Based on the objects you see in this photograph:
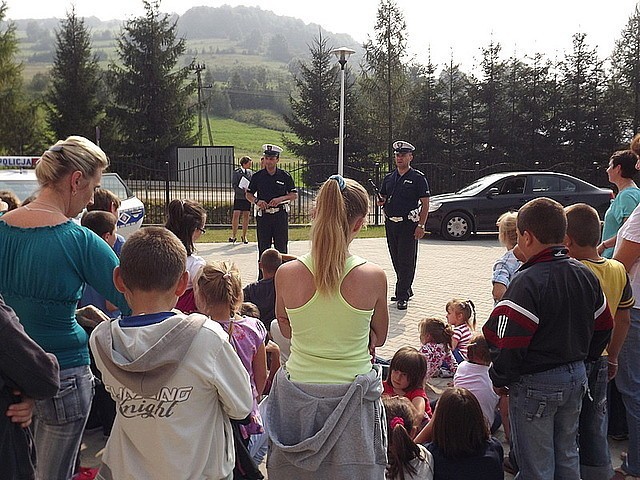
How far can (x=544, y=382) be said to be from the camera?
3232mm

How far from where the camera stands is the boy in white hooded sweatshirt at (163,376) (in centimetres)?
226

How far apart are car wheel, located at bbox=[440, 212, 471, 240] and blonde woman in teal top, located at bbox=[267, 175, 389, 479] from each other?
1380cm

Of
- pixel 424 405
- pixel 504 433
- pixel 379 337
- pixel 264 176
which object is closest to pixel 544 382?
pixel 379 337

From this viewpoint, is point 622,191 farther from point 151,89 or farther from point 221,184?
point 151,89

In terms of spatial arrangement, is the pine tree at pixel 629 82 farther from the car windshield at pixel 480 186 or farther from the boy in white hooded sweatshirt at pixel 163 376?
the boy in white hooded sweatshirt at pixel 163 376

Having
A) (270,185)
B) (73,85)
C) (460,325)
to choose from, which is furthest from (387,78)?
(460,325)

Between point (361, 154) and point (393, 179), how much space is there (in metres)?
28.6

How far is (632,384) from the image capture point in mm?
3973

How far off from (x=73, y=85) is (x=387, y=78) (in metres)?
17.5

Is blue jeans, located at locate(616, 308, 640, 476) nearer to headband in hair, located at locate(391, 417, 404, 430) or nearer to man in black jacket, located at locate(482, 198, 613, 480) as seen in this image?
man in black jacket, located at locate(482, 198, 613, 480)

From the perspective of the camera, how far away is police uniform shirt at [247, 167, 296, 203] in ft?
31.2

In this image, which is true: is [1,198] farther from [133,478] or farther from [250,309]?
[133,478]

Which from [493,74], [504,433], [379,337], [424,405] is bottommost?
[504,433]

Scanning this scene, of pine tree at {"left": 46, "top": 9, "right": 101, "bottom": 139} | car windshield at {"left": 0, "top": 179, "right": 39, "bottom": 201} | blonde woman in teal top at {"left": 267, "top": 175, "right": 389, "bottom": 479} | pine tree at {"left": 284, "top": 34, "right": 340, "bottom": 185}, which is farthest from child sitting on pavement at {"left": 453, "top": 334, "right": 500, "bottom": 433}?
pine tree at {"left": 46, "top": 9, "right": 101, "bottom": 139}
